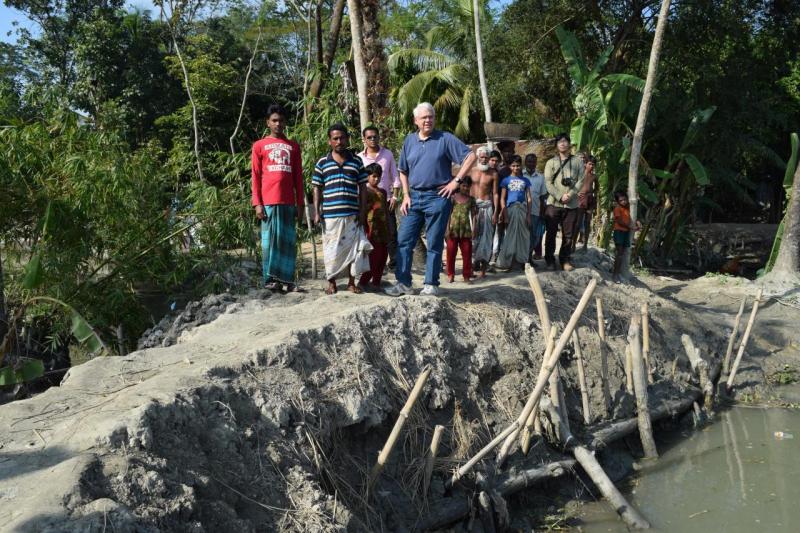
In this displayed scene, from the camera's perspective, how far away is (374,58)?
8.69 metres

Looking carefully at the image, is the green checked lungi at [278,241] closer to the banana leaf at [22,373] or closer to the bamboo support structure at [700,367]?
the banana leaf at [22,373]

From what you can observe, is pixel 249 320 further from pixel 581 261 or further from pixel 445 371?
pixel 581 261

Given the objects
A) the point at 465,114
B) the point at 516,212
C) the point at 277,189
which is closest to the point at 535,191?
the point at 516,212

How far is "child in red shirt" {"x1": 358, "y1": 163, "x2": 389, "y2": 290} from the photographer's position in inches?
274

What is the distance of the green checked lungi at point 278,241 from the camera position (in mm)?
6656

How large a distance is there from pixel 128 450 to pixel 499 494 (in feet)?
8.42

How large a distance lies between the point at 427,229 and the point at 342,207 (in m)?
0.75

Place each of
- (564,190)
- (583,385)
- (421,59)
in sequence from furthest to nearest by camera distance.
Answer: (421,59) → (564,190) → (583,385)

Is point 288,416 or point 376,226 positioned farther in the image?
point 376,226

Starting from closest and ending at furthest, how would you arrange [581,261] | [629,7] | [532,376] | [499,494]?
[499,494] < [532,376] < [581,261] < [629,7]

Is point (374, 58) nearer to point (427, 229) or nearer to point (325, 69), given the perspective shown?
point (325, 69)

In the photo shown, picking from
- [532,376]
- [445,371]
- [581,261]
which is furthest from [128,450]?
[581,261]

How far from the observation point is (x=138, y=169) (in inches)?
336


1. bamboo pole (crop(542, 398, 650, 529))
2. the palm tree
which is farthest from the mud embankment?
the palm tree
